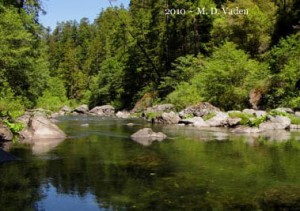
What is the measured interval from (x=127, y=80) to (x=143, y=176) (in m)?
58.4

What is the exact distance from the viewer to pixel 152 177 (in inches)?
542

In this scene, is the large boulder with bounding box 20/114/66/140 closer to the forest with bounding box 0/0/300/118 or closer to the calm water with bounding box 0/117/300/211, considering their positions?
the calm water with bounding box 0/117/300/211

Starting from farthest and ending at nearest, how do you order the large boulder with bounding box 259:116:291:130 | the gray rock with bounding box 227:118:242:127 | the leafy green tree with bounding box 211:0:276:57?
the leafy green tree with bounding box 211:0:276:57 < the gray rock with bounding box 227:118:242:127 < the large boulder with bounding box 259:116:291:130

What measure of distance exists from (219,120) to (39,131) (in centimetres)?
1585

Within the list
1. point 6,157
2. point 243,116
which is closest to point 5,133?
point 6,157

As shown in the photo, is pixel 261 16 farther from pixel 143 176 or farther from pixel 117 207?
pixel 117 207

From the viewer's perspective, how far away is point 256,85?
42062 millimetres

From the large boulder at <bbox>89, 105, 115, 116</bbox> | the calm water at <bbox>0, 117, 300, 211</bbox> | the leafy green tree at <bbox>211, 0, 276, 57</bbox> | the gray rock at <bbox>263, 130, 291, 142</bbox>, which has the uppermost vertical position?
the leafy green tree at <bbox>211, 0, 276, 57</bbox>

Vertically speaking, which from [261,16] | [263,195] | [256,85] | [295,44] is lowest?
[263,195]

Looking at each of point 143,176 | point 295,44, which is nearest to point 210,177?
point 143,176

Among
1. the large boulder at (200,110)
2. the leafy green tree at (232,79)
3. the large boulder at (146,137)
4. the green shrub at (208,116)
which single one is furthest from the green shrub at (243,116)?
the large boulder at (146,137)

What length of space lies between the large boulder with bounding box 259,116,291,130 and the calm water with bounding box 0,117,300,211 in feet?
27.7

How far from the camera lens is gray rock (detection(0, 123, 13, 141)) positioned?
2275 centimetres

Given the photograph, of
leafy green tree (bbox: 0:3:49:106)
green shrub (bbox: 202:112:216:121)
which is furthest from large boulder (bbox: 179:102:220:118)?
leafy green tree (bbox: 0:3:49:106)
